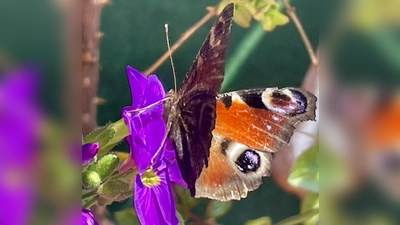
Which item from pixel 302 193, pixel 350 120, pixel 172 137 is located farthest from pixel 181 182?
pixel 350 120

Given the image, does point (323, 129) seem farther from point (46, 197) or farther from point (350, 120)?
point (46, 197)

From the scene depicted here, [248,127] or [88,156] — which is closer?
[88,156]

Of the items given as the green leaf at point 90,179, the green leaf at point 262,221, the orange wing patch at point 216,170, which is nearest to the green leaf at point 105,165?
the green leaf at point 90,179

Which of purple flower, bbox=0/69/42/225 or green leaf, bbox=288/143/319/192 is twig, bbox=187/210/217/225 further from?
purple flower, bbox=0/69/42/225

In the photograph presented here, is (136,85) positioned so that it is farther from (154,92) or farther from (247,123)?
(247,123)

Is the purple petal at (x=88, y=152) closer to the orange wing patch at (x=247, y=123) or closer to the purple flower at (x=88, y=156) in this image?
the purple flower at (x=88, y=156)

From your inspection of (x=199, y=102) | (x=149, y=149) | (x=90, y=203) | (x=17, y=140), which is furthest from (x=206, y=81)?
(x=17, y=140)
